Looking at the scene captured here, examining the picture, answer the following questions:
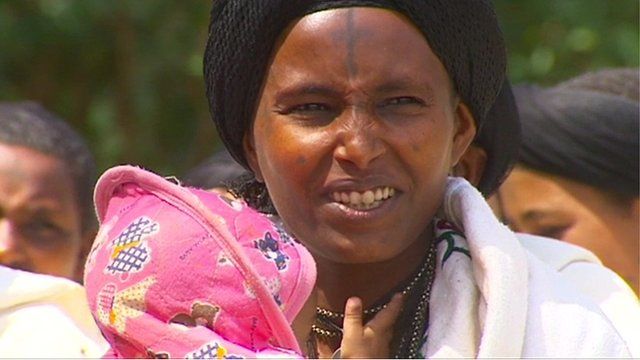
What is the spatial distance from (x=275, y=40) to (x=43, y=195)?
191 cm

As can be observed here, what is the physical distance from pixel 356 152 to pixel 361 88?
117 millimetres

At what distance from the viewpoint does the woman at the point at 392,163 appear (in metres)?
2.97

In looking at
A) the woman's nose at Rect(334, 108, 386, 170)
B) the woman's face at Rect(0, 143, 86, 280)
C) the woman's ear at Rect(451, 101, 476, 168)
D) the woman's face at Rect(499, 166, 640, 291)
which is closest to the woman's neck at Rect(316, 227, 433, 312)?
Result: the woman's ear at Rect(451, 101, 476, 168)

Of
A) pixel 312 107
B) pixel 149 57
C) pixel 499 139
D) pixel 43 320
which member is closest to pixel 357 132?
pixel 312 107

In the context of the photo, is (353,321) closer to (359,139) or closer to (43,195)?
(359,139)

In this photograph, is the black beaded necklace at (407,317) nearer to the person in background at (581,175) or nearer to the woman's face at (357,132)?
the woman's face at (357,132)

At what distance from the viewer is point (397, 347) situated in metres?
3.11

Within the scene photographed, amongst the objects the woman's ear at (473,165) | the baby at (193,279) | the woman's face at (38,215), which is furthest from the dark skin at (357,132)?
the woman's face at (38,215)

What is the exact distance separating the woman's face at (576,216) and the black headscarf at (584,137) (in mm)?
35

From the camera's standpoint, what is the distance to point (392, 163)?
2.99 metres

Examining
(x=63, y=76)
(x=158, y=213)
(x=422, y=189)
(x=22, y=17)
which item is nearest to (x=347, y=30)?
(x=422, y=189)

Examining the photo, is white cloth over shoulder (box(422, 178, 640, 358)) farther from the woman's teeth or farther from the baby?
the baby

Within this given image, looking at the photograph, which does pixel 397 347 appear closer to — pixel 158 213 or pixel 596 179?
pixel 158 213

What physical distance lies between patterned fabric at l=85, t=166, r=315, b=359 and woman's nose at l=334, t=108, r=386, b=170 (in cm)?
23
